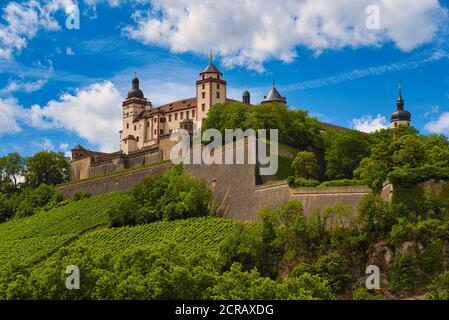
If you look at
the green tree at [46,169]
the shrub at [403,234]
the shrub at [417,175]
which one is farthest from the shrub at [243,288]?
the green tree at [46,169]

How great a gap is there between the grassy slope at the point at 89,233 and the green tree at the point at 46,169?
1240 cm

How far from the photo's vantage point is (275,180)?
196 feet

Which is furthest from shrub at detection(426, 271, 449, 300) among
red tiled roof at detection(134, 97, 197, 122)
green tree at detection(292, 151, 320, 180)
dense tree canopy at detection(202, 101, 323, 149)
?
red tiled roof at detection(134, 97, 197, 122)

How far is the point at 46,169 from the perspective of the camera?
94062 millimetres

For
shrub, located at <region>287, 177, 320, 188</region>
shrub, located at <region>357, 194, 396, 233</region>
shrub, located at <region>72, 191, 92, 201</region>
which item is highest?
shrub, located at <region>72, 191, 92, 201</region>

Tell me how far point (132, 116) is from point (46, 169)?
1382 centimetres

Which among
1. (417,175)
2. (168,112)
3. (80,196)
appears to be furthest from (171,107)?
(417,175)

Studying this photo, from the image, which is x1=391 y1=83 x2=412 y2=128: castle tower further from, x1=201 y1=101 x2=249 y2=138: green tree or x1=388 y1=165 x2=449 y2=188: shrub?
x1=388 y1=165 x2=449 y2=188: shrub

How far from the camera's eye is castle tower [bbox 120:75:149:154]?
329 ft

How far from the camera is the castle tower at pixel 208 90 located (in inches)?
3602

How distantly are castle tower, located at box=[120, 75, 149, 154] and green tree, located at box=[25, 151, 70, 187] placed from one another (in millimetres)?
7819

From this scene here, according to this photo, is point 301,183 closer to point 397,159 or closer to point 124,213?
point 397,159

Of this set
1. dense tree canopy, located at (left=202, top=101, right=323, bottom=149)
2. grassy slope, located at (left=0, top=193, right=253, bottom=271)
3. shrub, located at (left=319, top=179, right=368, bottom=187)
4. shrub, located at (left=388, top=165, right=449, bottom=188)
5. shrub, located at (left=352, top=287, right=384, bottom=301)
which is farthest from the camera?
dense tree canopy, located at (left=202, top=101, right=323, bottom=149)
